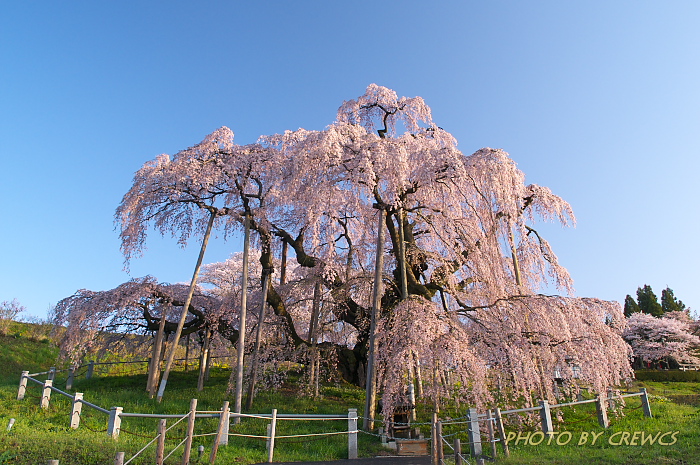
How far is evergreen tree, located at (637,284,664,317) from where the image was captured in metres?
42.8

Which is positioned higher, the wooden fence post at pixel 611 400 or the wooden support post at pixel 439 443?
the wooden fence post at pixel 611 400

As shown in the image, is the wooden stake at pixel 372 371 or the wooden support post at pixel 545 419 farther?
the wooden stake at pixel 372 371

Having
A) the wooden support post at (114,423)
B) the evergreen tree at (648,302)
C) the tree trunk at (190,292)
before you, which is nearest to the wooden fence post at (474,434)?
the wooden support post at (114,423)

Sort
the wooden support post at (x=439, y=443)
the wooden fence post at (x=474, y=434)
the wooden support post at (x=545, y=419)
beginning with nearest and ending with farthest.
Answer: the wooden support post at (x=439, y=443) < the wooden fence post at (x=474, y=434) < the wooden support post at (x=545, y=419)

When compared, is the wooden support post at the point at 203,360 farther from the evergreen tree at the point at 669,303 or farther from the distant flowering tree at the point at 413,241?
the evergreen tree at the point at 669,303

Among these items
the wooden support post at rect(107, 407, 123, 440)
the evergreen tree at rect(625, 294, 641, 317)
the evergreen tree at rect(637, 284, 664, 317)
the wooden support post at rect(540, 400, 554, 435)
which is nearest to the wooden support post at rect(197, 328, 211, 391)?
the wooden support post at rect(107, 407, 123, 440)

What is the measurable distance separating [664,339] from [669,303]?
12.2 metres

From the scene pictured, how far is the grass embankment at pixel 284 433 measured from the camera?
8.10m

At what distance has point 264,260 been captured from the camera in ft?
53.1

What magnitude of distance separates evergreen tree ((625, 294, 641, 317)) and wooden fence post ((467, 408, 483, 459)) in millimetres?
46717

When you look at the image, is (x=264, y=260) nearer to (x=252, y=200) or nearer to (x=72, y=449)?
(x=252, y=200)

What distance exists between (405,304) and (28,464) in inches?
338

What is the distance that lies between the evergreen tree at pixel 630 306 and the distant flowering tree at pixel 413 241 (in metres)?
39.3

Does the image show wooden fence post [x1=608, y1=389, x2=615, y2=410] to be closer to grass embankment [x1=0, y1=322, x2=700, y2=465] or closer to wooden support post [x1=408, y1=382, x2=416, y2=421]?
grass embankment [x1=0, y1=322, x2=700, y2=465]
